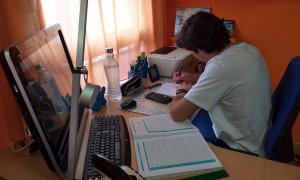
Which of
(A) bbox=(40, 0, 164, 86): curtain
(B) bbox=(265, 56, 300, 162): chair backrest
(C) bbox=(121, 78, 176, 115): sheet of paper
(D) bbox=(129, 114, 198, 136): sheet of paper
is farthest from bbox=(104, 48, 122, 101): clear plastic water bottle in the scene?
(B) bbox=(265, 56, 300, 162): chair backrest

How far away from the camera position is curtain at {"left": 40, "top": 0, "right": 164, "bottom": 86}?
5.16 feet

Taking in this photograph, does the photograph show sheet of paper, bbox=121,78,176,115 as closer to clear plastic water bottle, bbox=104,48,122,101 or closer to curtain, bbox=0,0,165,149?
clear plastic water bottle, bbox=104,48,122,101

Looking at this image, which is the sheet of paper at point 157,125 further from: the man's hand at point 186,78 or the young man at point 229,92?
the man's hand at point 186,78

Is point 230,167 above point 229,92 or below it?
below

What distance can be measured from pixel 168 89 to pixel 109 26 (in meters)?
0.66

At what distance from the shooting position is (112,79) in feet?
5.20

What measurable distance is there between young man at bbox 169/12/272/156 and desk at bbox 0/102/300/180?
24 centimetres

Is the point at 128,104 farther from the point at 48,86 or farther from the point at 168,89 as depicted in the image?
the point at 48,86

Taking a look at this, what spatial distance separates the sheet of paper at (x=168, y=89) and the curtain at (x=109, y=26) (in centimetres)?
47

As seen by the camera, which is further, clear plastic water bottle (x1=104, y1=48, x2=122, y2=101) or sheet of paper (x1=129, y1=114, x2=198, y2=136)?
clear plastic water bottle (x1=104, y1=48, x2=122, y2=101)

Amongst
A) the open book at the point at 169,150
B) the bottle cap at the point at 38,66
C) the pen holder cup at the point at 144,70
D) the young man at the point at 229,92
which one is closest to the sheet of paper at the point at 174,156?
the open book at the point at 169,150

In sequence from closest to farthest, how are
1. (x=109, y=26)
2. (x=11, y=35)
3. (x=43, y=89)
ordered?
(x=43, y=89), (x=11, y=35), (x=109, y=26)

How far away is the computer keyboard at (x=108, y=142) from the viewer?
894 mm

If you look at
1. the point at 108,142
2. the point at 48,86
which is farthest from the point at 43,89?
the point at 108,142
